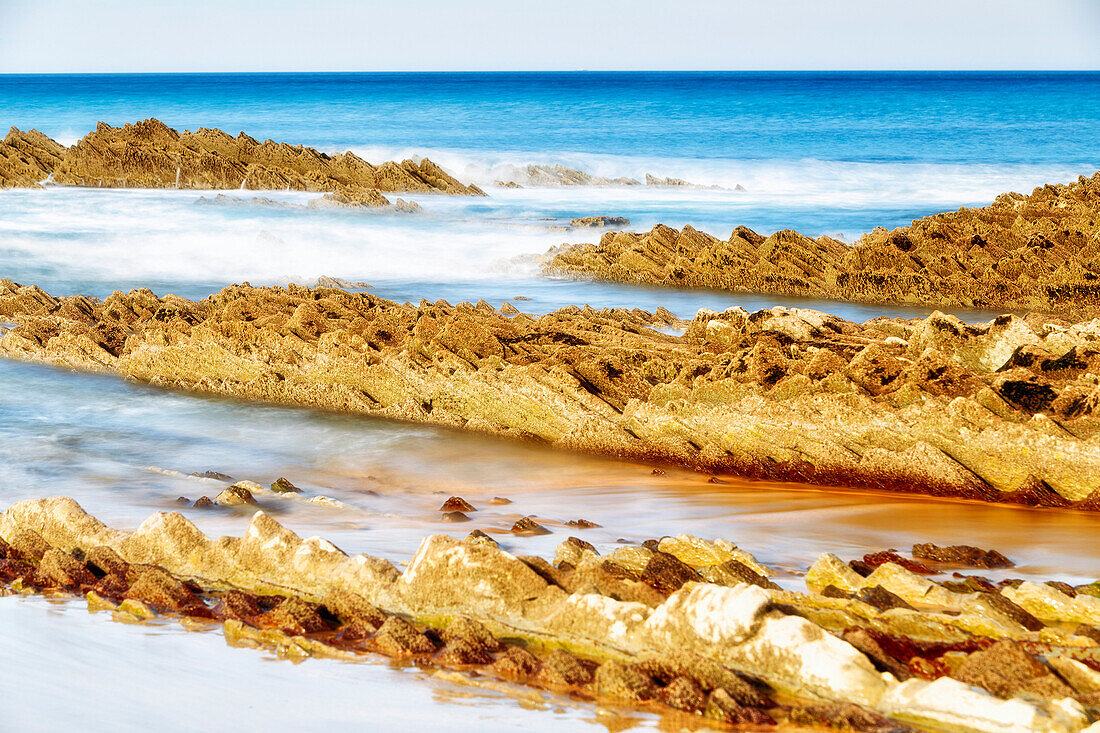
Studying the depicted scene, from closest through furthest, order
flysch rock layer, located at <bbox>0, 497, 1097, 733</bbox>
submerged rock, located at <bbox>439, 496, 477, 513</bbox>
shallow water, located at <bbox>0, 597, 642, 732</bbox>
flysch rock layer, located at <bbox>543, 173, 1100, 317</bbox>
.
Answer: flysch rock layer, located at <bbox>0, 497, 1097, 733</bbox> < shallow water, located at <bbox>0, 597, 642, 732</bbox> < submerged rock, located at <bbox>439, 496, 477, 513</bbox> < flysch rock layer, located at <bbox>543, 173, 1100, 317</bbox>

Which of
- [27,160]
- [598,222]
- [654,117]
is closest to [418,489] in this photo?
[598,222]

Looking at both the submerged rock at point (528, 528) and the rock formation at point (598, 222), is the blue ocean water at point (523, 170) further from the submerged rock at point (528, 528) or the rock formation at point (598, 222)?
the submerged rock at point (528, 528)

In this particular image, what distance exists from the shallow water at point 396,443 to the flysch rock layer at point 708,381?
0.16 metres

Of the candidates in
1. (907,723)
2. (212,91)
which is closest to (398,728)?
(907,723)

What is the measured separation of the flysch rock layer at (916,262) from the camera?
10852mm

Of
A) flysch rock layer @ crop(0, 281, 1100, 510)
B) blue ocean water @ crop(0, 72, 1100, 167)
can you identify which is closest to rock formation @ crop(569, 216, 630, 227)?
flysch rock layer @ crop(0, 281, 1100, 510)

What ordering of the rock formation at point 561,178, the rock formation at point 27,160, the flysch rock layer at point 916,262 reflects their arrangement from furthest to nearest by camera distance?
the rock formation at point 561,178, the rock formation at point 27,160, the flysch rock layer at point 916,262

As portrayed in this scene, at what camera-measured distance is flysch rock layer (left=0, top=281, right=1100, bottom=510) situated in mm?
5016

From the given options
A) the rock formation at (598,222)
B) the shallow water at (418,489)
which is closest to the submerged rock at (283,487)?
the shallow water at (418,489)

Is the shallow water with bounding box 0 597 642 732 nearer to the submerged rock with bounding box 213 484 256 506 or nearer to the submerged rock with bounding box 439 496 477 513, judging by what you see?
the submerged rock with bounding box 213 484 256 506

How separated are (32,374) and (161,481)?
3357mm

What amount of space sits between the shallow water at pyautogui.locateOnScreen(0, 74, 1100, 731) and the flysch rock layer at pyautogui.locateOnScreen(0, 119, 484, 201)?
102 centimetres

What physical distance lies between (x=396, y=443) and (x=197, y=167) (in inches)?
738

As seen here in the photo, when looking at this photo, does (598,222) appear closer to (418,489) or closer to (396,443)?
(396,443)
